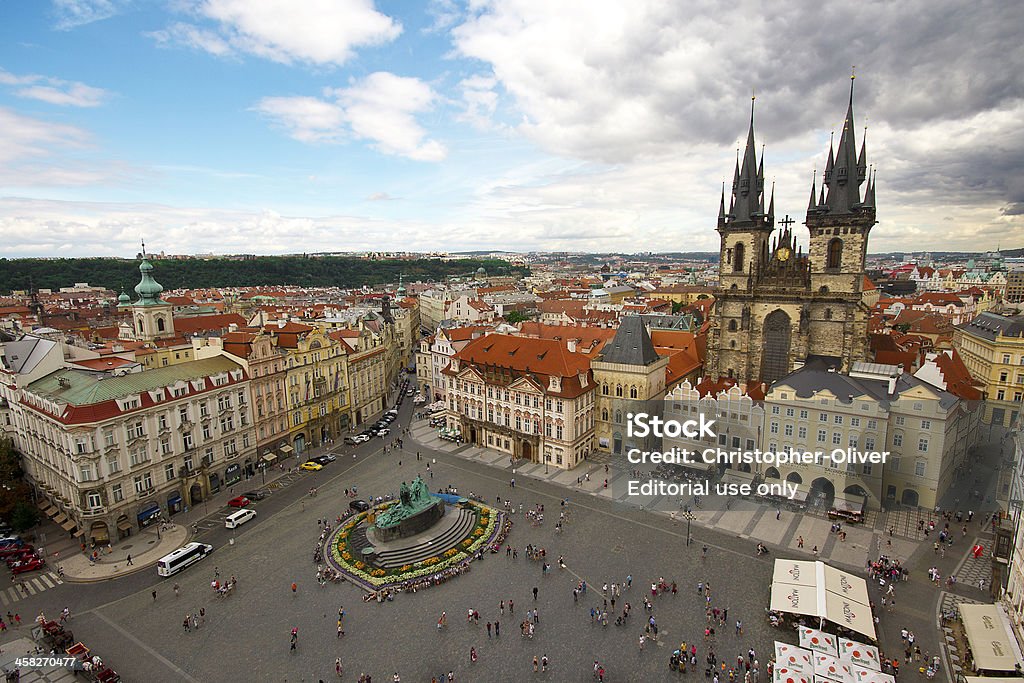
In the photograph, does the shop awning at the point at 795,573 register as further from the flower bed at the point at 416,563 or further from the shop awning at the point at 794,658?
the flower bed at the point at 416,563

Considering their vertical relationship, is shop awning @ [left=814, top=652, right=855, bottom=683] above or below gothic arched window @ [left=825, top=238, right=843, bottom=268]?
below

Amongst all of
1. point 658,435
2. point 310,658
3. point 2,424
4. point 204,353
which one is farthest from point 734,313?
point 2,424

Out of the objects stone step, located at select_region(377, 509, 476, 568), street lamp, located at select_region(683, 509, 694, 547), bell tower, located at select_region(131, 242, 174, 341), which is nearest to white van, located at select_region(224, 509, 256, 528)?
stone step, located at select_region(377, 509, 476, 568)

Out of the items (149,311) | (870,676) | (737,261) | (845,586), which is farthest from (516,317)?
(870,676)

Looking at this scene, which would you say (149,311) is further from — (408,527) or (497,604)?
(497,604)

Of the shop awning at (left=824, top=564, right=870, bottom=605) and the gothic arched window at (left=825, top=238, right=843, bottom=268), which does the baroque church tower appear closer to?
the gothic arched window at (left=825, top=238, right=843, bottom=268)

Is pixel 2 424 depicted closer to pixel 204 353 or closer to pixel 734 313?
pixel 204 353

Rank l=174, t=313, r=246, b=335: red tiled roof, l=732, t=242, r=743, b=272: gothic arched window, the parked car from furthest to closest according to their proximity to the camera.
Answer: l=174, t=313, r=246, b=335: red tiled roof, l=732, t=242, r=743, b=272: gothic arched window, the parked car

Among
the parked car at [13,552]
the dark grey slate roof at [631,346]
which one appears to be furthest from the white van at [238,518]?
the dark grey slate roof at [631,346]
